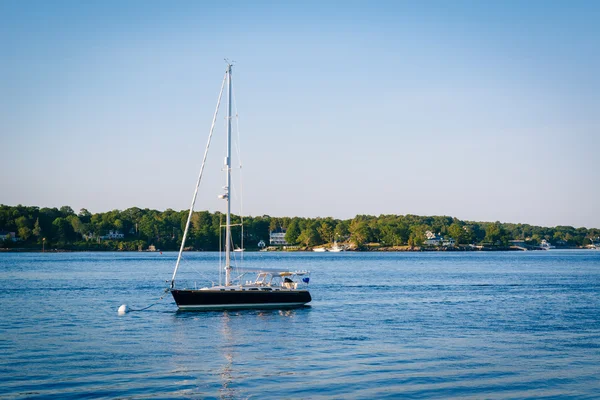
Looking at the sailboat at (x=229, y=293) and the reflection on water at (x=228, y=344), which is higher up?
the sailboat at (x=229, y=293)

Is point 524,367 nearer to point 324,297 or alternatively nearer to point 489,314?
point 489,314

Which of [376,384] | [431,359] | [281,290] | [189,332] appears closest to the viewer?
[376,384]

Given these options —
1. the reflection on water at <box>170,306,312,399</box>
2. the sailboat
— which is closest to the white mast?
the sailboat

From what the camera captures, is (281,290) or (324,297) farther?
(324,297)

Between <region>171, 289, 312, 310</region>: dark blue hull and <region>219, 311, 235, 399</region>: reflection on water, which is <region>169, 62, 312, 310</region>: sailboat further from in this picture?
<region>219, 311, 235, 399</region>: reflection on water

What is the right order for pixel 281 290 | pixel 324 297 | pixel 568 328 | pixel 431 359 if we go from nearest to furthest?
pixel 431 359, pixel 568 328, pixel 281 290, pixel 324 297

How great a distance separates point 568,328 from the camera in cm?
4125

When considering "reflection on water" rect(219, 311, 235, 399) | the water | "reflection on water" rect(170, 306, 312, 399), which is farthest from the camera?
"reflection on water" rect(170, 306, 312, 399)

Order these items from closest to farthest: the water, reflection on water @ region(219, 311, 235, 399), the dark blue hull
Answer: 1. reflection on water @ region(219, 311, 235, 399)
2. the water
3. the dark blue hull

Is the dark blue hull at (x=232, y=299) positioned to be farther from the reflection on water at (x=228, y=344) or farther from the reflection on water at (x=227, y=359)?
the reflection on water at (x=227, y=359)

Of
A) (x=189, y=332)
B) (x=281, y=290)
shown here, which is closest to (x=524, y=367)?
(x=189, y=332)

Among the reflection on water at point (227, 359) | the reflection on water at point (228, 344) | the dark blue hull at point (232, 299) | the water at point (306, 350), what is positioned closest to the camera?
the reflection on water at point (227, 359)

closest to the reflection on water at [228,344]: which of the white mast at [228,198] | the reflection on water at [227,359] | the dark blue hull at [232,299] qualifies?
the reflection on water at [227,359]

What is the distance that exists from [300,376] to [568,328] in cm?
2260
